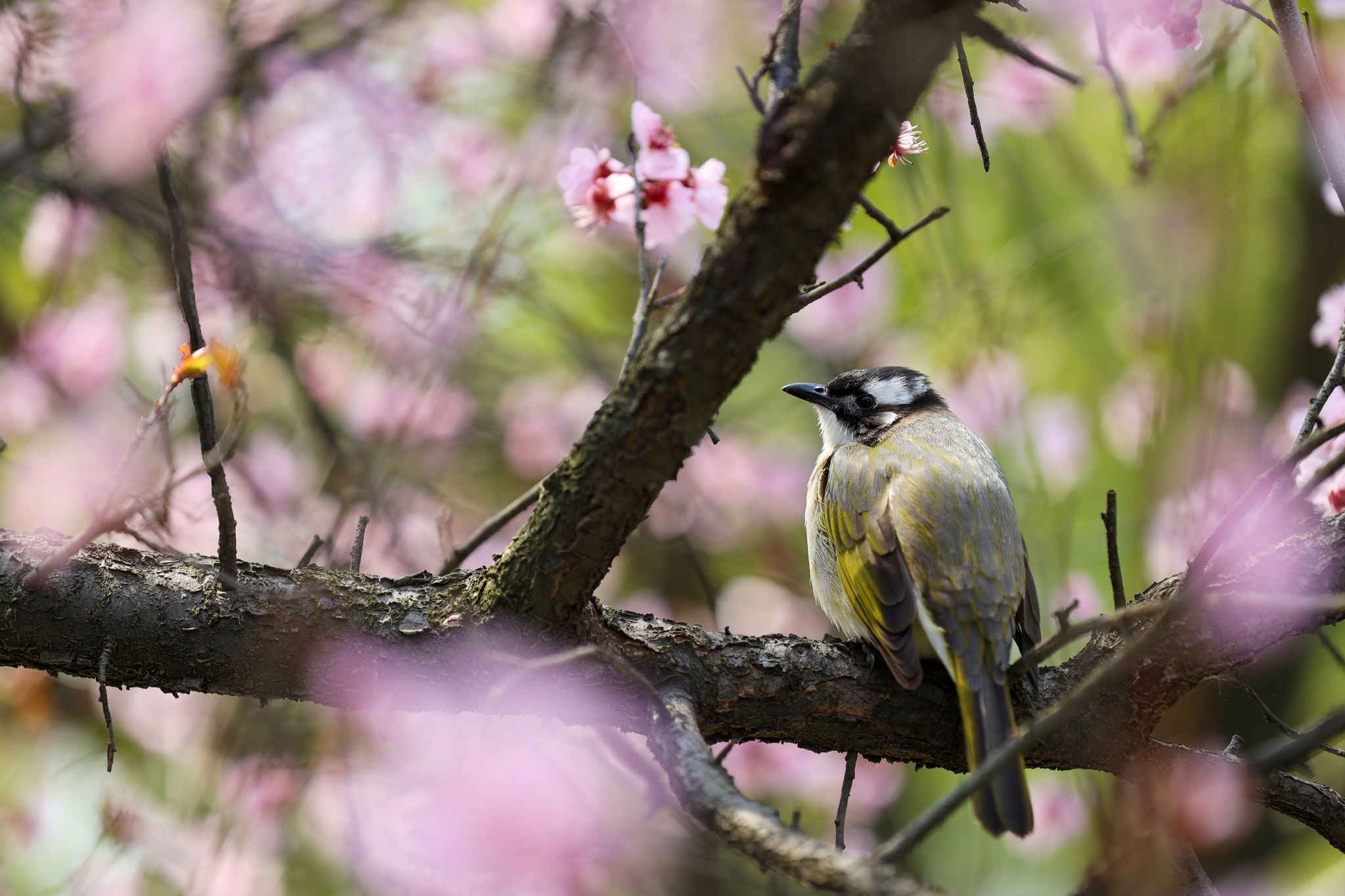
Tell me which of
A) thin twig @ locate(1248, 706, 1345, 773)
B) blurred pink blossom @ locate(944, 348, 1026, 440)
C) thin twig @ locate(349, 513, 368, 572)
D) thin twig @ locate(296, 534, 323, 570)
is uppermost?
blurred pink blossom @ locate(944, 348, 1026, 440)

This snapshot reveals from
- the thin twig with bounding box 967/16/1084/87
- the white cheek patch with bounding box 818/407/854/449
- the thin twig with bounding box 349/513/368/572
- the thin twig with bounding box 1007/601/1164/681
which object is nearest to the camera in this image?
the thin twig with bounding box 967/16/1084/87

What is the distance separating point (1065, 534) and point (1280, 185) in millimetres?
3777

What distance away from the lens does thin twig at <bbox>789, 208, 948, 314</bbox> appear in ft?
7.00

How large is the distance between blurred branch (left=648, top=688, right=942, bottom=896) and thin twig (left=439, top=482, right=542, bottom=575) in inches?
29.9

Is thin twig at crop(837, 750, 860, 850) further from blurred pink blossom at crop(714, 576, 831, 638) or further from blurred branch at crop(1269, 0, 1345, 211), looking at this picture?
blurred pink blossom at crop(714, 576, 831, 638)

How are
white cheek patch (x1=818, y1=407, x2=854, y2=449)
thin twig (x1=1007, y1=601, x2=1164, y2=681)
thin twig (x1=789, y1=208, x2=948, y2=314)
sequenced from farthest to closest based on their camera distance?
white cheek patch (x1=818, y1=407, x2=854, y2=449), thin twig (x1=789, y1=208, x2=948, y2=314), thin twig (x1=1007, y1=601, x2=1164, y2=681)

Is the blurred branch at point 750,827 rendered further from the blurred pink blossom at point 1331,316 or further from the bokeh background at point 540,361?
the blurred pink blossom at point 1331,316

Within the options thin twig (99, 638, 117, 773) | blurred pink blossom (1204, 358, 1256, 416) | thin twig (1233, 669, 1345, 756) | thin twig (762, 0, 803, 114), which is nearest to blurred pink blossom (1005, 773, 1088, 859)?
blurred pink blossom (1204, 358, 1256, 416)

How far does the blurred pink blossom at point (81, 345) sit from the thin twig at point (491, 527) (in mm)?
2913

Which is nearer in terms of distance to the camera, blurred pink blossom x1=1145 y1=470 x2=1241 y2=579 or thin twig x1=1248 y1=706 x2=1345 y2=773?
thin twig x1=1248 y1=706 x2=1345 y2=773

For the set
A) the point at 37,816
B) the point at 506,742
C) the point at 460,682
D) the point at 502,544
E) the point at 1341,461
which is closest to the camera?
the point at 1341,461

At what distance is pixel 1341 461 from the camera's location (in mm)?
1637

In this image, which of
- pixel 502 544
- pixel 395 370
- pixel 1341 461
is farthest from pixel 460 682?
pixel 502 544

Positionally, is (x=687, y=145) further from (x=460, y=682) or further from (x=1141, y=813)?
(x=1141, y=813)
